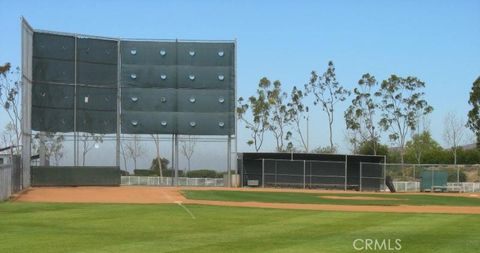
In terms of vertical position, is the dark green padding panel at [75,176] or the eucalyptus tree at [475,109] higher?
the eucalyptus tree at [475,109]

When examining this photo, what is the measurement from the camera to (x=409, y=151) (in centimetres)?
8562

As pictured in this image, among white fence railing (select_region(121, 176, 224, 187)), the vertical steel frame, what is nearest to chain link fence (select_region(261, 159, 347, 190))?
white fence railing (select_region(121, 176, 224, 187))

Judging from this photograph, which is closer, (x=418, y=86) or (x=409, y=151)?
(x=418, y=86)

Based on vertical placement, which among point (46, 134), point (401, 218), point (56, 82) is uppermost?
point (56, 82)

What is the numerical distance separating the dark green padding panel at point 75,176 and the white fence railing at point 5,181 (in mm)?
10302

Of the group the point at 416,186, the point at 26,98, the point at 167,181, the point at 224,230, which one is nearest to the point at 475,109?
the point at 416,186

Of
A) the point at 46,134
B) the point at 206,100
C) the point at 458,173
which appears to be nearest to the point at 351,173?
the point at 458,173

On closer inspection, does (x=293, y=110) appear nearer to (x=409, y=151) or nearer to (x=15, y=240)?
(x=409, y=151)

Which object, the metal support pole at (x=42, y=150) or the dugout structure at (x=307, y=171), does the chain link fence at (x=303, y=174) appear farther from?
the metal support pole at (x=42, y=150)

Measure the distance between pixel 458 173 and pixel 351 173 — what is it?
8.36 metres

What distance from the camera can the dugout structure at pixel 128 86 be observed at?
3938 cm

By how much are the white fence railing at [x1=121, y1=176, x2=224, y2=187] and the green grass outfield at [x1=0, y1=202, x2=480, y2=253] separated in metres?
21.9

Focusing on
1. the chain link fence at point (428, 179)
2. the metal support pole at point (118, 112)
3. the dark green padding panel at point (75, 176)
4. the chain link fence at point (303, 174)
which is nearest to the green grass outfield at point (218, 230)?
the dark green padding panel at point (75, 176)

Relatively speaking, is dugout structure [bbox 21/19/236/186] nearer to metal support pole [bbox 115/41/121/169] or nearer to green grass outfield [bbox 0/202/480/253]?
metal support pole [bbox 115/41/121/169]
